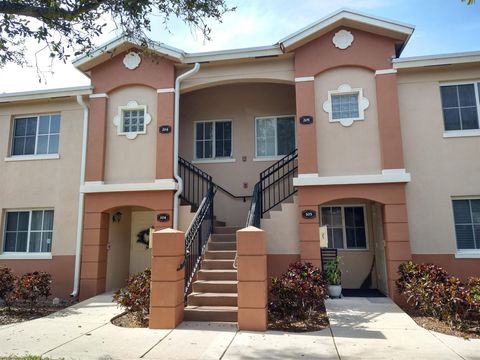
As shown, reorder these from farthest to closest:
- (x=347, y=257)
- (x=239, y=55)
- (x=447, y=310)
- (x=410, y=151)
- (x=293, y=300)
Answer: (x=347, y=257) → (x=239, y=55) → (x=410, y=151) → (x=293, y=300) → (x=447, y=310)

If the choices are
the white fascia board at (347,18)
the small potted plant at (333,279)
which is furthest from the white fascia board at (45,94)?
the small potted plant at (333,279)

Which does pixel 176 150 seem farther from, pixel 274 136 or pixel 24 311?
pixel 24 311

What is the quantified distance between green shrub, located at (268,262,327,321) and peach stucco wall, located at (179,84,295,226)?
4001 mm

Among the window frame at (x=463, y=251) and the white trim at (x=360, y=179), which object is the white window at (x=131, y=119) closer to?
the white trim at (x=360, y=179)

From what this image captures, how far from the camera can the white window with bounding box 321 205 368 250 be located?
1074 cm

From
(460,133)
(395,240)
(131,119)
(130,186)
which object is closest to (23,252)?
(130,186)

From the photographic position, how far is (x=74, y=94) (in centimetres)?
1084

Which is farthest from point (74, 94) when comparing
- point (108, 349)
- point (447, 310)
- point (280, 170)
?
point (447, 310)

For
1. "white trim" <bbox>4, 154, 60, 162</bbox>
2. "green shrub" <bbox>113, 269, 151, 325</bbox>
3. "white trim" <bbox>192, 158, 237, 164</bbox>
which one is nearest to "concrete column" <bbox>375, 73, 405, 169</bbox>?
"white trim" <bbox>192, 158, 237, 164</bbox>

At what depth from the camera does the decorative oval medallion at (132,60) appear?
10.7 m

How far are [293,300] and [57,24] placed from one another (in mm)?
7220

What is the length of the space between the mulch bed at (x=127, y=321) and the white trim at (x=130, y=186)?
326 centimetres

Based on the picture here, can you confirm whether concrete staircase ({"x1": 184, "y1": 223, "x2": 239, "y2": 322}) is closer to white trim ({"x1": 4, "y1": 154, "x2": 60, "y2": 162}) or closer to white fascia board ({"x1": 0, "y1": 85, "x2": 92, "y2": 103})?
white trim ({"x1": 4, "y1": 154, "x2": 60, "y2": 162})

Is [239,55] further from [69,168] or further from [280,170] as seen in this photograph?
[69,168]
